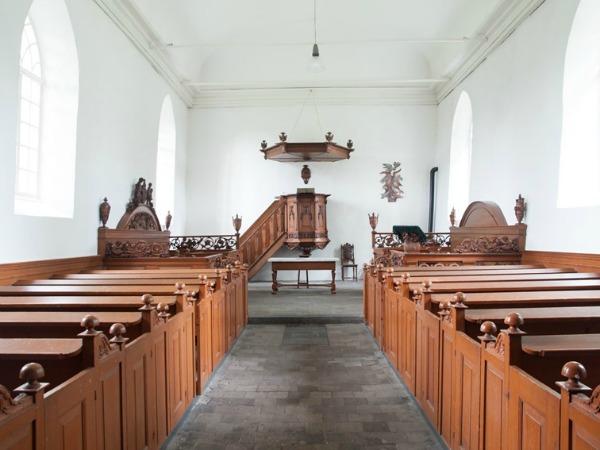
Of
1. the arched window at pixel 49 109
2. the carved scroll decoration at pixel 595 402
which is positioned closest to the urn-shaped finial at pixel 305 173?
the arched window at pixel 49 109

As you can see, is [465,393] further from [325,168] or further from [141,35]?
[325,168]

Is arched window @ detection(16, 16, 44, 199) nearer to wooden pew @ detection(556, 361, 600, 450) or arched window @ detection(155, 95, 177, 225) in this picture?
arched window @ detection(155, 95, 177, 225)

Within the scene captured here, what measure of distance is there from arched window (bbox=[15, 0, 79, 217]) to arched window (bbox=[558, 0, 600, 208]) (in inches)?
Answer: 268

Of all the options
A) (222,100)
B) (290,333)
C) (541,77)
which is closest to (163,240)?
(290,333)

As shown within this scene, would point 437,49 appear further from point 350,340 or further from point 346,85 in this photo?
point 350,340

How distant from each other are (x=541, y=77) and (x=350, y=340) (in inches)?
190

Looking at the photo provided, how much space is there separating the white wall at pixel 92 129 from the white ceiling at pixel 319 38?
987 millimetres

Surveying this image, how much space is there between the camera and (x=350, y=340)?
555cm

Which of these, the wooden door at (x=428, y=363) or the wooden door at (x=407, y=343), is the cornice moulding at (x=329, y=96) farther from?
the wooden door at (x=428, y=363)

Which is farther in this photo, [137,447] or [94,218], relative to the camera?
[94,218]

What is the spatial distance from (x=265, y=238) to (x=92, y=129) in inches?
194

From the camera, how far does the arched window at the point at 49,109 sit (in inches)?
221

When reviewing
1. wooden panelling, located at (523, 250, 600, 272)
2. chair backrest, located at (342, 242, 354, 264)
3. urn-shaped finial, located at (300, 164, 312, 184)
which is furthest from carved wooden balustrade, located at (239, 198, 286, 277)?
wooden panelling, located at (523, 250, 600, 272)

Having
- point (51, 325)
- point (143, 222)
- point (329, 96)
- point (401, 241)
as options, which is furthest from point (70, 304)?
point (329, 96)
